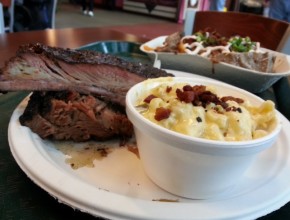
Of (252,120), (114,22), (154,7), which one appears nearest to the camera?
(252,120)

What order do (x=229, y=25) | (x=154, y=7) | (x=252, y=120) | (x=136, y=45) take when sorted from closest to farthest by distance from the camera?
(x=252, y=120), (x=136, y=45), (x=229, y=25), (x=154, y=7)

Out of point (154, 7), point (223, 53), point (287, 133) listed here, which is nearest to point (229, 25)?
point (223, 53)

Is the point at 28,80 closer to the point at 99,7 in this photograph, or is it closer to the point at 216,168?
the point at 216,168

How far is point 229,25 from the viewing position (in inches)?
101

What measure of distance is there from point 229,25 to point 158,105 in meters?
2.10

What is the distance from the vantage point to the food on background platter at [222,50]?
4.57ft

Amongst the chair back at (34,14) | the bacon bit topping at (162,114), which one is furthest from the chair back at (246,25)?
the chair back at (34,14)

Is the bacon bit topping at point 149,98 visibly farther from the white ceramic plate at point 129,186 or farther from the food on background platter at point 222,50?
the food on background platter at point 222,50

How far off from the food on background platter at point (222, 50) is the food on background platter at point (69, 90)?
63cm

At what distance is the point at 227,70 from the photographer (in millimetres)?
1343

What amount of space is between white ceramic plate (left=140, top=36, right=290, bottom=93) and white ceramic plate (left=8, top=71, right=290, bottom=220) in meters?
0.44

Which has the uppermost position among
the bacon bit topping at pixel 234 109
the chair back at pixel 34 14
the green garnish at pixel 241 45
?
the green garnish at pixel 241 45

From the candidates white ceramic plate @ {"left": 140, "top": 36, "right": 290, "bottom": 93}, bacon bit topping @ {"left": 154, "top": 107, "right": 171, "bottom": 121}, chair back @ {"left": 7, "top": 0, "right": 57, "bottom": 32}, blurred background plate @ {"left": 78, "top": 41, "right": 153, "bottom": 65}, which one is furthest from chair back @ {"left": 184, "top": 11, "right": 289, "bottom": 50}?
chair back @ {"left": 7, "top": 0, "right": 57, "bottom": 32}

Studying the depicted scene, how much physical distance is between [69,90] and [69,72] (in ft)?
0.22
